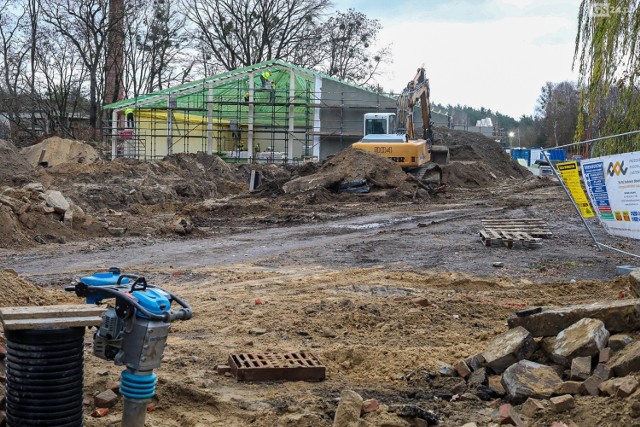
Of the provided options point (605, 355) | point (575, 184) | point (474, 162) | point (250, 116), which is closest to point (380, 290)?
point (575, 184)

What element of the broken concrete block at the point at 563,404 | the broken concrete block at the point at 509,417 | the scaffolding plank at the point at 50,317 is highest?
the scaffolding plank at the point at 50,317

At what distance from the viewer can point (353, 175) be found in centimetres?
2655

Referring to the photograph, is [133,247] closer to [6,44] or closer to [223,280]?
[223,280]

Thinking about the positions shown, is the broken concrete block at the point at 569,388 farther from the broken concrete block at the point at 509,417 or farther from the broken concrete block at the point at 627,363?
the broken concrete block at the point at 509,417

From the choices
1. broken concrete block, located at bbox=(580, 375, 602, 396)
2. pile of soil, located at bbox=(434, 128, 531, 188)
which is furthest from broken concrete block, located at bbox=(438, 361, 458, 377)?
pile of soil, located at bbox=(434, 128, 531, 188)

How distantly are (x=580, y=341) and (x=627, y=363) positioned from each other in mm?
540

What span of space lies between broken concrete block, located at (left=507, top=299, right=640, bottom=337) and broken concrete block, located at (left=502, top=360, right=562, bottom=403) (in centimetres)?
64

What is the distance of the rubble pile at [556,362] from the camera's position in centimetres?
471

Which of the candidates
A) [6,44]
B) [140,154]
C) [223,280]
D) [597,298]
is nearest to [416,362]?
[597,298]

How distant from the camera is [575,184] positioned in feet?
36.7

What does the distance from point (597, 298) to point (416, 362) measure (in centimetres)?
351

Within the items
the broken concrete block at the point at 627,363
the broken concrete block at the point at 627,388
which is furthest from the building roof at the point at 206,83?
the broken concrete block at the point at 627,388

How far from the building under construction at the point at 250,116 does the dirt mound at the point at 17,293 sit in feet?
109

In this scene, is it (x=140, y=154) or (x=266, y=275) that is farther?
(x=140, y=154)
